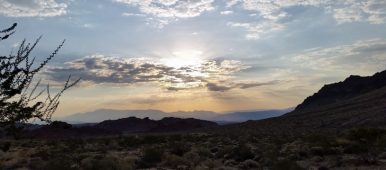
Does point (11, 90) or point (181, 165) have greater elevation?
point (11, 90)

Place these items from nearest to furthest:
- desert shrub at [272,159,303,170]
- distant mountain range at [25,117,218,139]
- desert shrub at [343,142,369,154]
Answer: desert shrub at [272,159,303,170]
desert shrub at [343,142,369,154]
distant mountain range at [25,117,218,139]

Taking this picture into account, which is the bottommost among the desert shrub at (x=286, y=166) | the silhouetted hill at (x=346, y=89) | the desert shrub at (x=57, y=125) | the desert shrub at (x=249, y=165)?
the desert shrub at (x=249, y=165)

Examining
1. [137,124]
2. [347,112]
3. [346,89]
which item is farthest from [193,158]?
[137,124]

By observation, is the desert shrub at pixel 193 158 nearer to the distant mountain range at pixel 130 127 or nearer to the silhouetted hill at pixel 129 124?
the distant mountain range at pixel 130 127

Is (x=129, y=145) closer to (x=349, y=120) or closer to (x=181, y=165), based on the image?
(x=181, y=165)

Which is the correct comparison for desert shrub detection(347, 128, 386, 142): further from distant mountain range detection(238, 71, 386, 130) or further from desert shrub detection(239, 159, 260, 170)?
distant mountain range detection(238, 71, 386, 130)

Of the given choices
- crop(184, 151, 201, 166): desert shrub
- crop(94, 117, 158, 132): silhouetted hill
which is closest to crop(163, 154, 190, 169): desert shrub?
crop(184, 151, 201, 166): desert shrub

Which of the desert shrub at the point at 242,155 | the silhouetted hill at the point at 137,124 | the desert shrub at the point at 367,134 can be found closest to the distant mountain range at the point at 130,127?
the silhouetted hill at the point at 137,124

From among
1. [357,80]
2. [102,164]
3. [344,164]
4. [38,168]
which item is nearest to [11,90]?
[102,164]

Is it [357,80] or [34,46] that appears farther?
[357,80]

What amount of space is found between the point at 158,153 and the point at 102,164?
478 cm

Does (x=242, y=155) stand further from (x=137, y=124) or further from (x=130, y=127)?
(x=137, y=124)

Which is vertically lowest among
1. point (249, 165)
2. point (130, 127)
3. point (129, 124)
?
point (249, 165)

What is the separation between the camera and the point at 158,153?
76.1 feet
